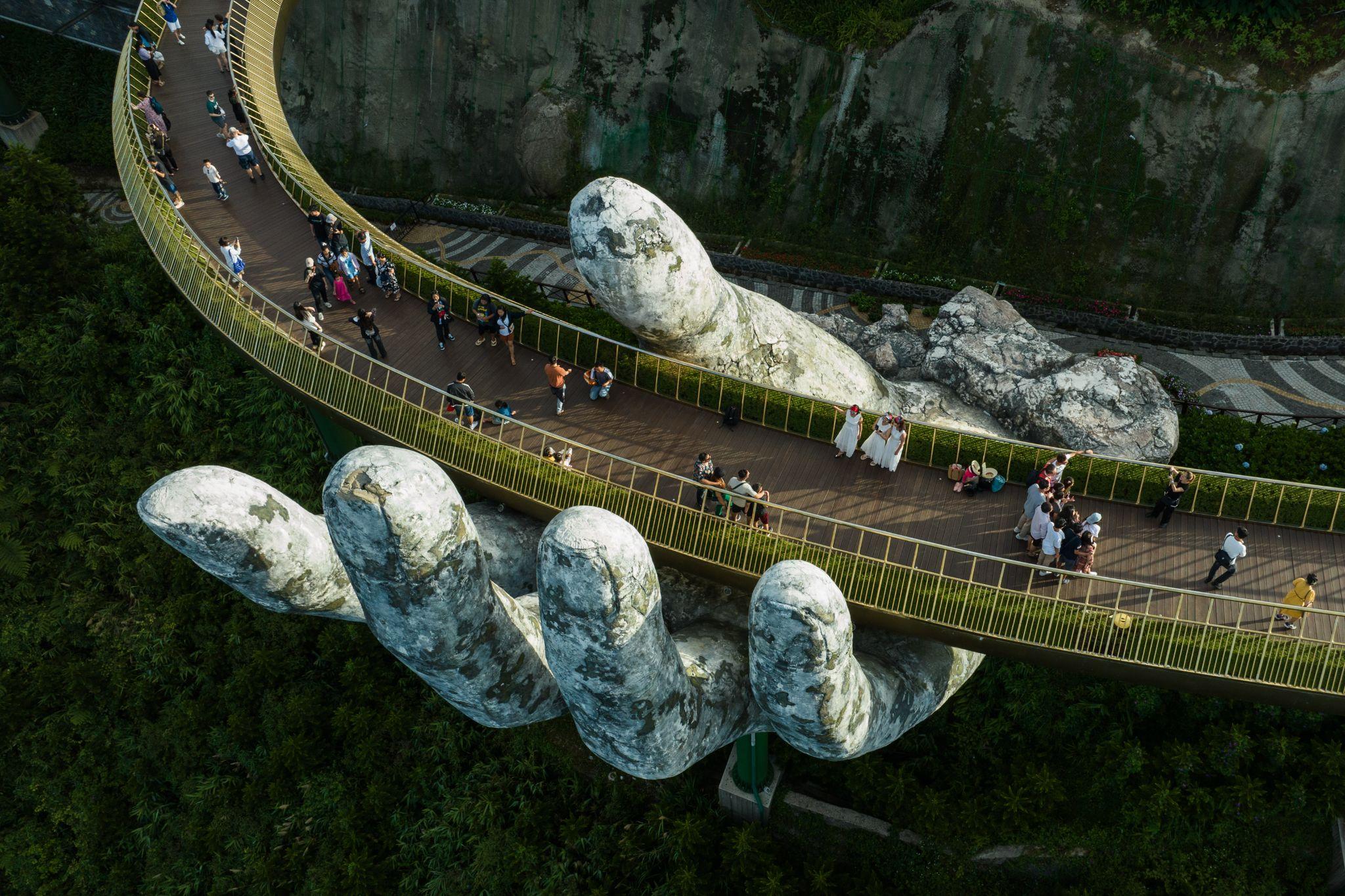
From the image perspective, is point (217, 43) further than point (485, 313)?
Yes

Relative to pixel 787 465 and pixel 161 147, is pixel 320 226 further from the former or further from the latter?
pixel 787 465

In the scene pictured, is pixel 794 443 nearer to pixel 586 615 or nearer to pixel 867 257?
pixel 586 615

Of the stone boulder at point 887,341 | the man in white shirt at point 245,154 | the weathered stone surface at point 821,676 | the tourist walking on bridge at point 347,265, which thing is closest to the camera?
the weathered stone surface at point 821,676

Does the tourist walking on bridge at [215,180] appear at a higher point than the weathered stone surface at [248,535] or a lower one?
higher

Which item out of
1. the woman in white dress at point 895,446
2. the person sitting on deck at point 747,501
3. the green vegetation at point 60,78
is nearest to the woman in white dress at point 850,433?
the woman in white dress at point 895,446

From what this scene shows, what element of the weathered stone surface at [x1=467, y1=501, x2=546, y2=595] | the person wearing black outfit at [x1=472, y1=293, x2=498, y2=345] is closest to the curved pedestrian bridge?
the person wearing black outfit at [x1=472, y1=293, x2=498, y2=345]

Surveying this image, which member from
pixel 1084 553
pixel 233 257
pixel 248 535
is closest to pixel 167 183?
pixel 233 257

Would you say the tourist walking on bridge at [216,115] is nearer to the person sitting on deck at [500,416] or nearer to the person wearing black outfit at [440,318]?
the person wearing black outfit at [440,318]
